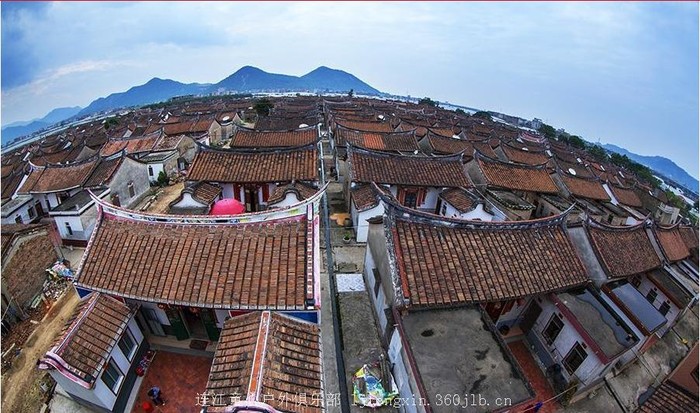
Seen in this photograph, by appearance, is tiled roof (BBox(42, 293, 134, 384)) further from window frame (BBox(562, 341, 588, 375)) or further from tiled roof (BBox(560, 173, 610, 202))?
tiled roof (BBox(560, 173, 610, 202))

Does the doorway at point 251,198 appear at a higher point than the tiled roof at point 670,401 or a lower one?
higher

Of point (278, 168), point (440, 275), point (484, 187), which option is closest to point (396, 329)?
point (440, 275)

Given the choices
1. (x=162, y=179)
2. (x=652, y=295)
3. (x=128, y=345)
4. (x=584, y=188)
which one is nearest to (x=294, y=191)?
(x=128, y=345)

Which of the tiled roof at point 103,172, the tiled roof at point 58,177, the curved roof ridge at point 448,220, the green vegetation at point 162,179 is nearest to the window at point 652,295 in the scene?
the curved roof ridge at point 448,220

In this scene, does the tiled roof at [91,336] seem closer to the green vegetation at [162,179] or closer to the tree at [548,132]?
the green vegetation at [162,179]

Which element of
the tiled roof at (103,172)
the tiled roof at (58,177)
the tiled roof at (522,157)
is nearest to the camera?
the tiled roof at (103,172)

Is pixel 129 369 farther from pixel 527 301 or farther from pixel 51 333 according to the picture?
pixel 527 301
